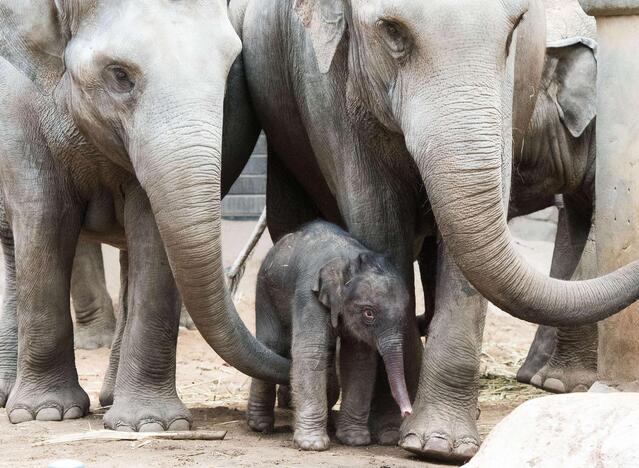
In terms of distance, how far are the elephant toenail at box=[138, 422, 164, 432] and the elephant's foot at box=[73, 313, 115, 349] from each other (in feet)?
10.7

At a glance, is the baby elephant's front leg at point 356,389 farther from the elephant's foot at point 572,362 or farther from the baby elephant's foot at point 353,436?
the elephant's foot at point 572,362

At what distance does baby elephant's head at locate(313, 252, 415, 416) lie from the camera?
5582 mm

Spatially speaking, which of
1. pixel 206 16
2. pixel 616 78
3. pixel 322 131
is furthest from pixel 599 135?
pixel 206 16

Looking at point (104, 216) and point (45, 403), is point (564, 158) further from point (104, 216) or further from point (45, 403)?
point (45, 403)

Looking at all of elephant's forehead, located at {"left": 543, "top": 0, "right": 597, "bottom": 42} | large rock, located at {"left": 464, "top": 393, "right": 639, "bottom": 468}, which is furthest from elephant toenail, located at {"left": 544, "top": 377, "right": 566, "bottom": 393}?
large rock, located at {"left": 464, "top": 393, "right": 639, "bottom": 468}

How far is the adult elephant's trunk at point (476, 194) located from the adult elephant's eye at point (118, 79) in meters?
0.99

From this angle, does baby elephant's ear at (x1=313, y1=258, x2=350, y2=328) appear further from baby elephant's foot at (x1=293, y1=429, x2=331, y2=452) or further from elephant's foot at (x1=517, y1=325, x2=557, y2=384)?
elephant's foot at (x1=517, y1=325, x2=557, y2=384)

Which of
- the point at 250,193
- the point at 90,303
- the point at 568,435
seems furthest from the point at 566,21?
the point at 250,193

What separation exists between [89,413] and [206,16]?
175 cm

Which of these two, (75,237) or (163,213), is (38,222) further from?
(163,213)

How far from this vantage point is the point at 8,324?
7.14m

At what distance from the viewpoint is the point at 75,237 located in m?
6.38

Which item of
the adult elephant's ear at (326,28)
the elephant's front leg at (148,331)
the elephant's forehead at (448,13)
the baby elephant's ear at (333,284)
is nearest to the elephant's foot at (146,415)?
the elephant's front leg at (148,331)

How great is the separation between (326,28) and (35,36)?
103 cm
